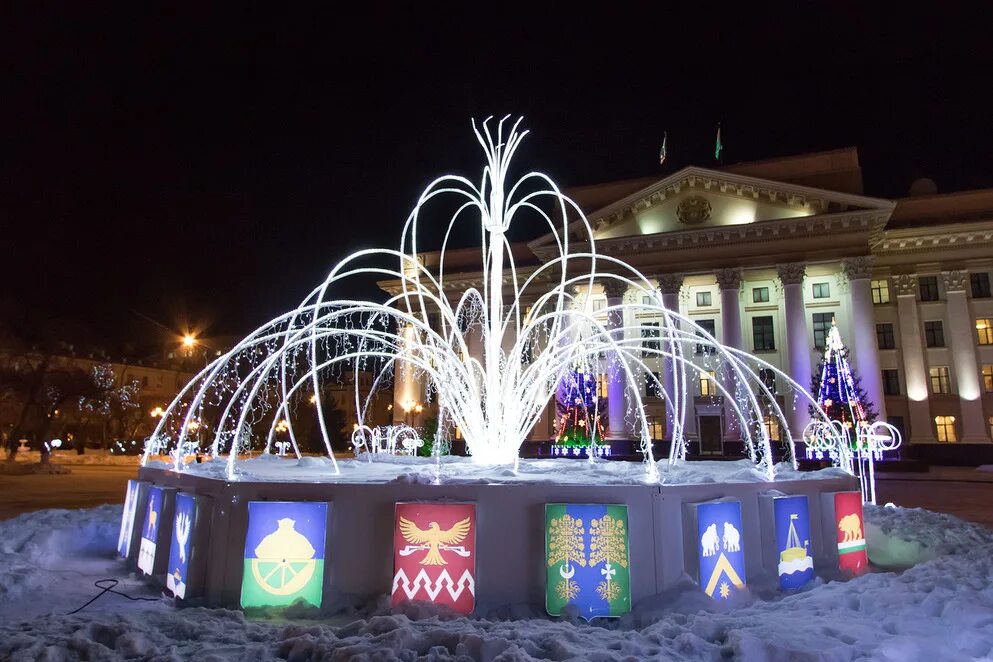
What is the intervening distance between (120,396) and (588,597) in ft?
200

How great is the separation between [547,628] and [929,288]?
4711cm

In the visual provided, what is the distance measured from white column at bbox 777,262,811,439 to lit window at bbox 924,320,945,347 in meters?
8.91

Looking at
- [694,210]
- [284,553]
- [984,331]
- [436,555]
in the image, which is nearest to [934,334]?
[984,331]

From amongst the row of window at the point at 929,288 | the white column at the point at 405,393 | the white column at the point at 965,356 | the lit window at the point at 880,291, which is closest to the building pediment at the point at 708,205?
the row of window at the point at 929,288

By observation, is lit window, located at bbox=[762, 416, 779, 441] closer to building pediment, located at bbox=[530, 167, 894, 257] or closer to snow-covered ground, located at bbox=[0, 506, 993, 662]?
building pediment, located at bbox=[530, 167, 894, 257]

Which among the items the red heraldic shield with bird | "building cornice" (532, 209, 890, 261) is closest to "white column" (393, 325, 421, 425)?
"building cornice" (532, 209, 890, 261)

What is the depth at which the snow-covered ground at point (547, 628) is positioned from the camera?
19.6 feet

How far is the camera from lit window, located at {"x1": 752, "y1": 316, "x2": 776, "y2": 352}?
44438 mm

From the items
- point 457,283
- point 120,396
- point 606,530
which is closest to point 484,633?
point 606,530

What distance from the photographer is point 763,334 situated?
44.8 metres

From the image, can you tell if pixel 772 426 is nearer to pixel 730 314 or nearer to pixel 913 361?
pixel 730 314

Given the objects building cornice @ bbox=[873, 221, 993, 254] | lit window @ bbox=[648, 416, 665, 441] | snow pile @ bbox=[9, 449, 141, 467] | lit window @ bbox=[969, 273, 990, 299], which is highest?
building cornice @ bbox=[873, 221, 993, 254]

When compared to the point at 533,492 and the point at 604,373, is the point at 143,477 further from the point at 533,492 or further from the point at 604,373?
the point at 604,373

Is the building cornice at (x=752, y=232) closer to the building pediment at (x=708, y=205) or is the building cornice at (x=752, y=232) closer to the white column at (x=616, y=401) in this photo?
the building pediment at (x=708, y=205)
